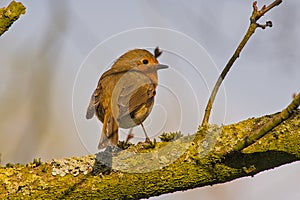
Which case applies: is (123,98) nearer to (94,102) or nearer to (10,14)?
(94,102)

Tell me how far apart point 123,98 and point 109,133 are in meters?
0.49

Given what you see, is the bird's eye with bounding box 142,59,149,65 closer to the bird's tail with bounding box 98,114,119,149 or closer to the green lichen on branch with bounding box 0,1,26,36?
the bird's tail with bounding box 98,114,119,149

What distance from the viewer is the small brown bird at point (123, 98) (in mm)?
3887

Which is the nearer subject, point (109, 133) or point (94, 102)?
point (109, 133)

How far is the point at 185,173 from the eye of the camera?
2.61m

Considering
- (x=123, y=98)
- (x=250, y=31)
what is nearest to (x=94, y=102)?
(x=123, y=98)

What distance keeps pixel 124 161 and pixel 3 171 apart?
59 cm

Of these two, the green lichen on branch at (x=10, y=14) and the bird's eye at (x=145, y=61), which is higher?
the bird's eye at (x=145, y=61)

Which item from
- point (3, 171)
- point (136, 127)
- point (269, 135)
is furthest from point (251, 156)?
point (136, 127)

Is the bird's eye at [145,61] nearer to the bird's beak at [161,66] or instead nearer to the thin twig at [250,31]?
the bird's beak at [161,66]

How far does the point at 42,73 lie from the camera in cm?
551

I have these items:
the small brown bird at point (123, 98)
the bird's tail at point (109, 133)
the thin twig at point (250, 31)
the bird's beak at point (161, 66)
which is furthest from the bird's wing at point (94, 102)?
the thin twig at point (250, 31)

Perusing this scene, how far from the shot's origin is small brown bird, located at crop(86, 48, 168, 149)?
153 inches

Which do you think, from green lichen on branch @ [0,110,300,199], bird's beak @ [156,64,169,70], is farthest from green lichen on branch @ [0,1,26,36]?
bird's beak @ [156,64,169,70]
